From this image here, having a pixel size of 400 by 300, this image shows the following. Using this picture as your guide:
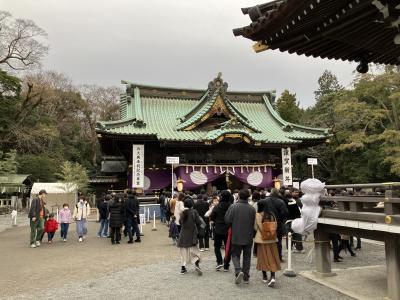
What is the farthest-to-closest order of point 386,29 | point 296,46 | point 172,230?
point 172,230 < point 296,46 < point 386,29

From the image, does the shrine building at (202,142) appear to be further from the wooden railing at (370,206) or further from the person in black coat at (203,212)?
the wooden railing at (370,206)

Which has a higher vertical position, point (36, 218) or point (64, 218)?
point (36, 218)

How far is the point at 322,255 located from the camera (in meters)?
6.98

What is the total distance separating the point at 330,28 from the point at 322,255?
445cm

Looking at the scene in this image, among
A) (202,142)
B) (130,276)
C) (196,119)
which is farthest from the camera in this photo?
(196,119)

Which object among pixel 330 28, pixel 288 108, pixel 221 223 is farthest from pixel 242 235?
pixel 288 108

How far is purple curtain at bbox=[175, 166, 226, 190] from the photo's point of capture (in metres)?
19.7

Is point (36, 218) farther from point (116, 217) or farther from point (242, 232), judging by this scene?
point (242, 232)

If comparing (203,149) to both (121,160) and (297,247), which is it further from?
(297,247)

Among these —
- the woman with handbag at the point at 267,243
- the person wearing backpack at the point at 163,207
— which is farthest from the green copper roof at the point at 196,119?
the woman with handbag at the point at 267,243

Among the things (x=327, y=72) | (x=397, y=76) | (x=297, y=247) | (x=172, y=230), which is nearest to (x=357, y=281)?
(x=297, y=247)

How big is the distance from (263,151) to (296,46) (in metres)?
17.0

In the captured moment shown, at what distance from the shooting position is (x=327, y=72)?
56000 mm

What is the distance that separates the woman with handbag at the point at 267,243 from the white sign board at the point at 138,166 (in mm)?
13354
